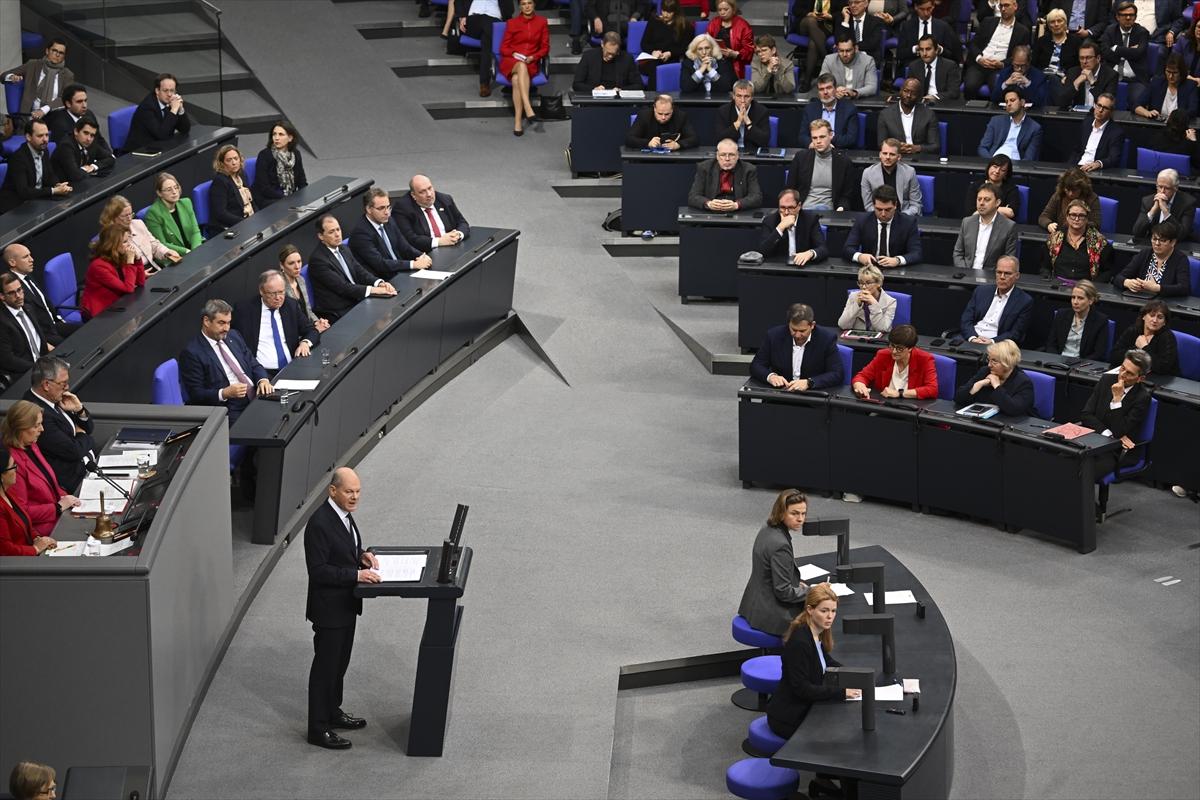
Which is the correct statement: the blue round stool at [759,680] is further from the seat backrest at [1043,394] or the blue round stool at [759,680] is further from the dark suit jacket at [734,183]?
the dark suit jacket at [734,183]

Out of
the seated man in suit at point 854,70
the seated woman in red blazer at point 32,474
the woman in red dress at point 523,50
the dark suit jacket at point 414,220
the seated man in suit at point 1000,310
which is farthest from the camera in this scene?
the woman in red dress at point 523,50

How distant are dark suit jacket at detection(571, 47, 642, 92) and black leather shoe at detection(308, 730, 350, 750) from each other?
9.13m

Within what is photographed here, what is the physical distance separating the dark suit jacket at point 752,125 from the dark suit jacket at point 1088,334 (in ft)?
12.7

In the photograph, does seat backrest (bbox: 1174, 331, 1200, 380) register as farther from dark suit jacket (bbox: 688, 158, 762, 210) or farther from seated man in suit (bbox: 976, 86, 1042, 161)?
dark suit jacket (bbox: 688, 158, 762, 210)

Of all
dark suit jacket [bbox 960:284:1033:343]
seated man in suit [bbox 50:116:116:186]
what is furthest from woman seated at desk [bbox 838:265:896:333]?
seated man in suit [bbox 50:116:116:186]

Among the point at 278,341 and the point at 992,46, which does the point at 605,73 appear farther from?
the point at 278,341

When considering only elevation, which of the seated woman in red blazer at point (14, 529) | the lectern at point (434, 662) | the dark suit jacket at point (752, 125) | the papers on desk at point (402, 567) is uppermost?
the dark suit jacket at point (752, 125)

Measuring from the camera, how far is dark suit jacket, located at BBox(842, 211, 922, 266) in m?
12.4

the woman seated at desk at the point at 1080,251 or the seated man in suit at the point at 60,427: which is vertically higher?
the woman seated at desk at the point at 1080,251

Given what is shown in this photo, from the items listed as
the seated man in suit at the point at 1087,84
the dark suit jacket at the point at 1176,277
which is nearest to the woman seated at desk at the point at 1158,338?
the dark suit jacket at the point at 1176,277

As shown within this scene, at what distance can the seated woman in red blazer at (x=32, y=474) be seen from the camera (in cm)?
735

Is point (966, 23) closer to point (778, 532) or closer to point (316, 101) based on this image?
point (316, 101)

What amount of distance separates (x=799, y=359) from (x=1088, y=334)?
2011mm

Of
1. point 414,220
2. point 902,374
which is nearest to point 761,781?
point 902,374
